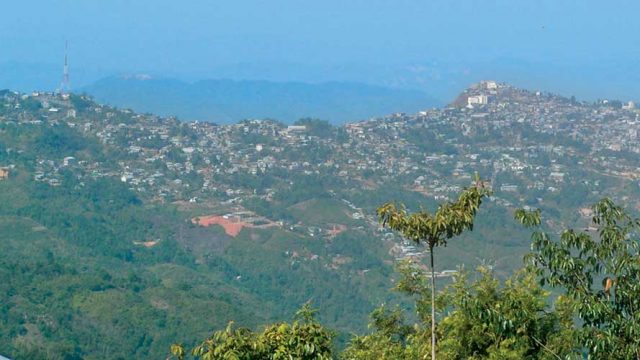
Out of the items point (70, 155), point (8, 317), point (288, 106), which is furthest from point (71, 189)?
point (288, 106)

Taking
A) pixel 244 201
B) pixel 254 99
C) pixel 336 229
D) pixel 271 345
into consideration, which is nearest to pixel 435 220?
pixel 271 345

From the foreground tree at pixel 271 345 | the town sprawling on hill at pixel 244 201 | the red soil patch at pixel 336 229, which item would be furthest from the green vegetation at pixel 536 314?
the red soil patch at pixel 336 229

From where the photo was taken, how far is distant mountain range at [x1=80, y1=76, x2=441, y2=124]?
5531 inches

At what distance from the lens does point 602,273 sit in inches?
330

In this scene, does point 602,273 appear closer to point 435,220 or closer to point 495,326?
point 495,326

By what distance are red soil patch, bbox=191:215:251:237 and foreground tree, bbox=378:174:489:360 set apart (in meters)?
49.1

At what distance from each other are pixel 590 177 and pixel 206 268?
93.2 feet

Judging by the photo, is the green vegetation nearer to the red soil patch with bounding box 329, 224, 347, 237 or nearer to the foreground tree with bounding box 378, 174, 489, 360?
the foreground tree with bounding box 378, 174, 489, 360

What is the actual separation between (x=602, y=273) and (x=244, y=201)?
2198 inches

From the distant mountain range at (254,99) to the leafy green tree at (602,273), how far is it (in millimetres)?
128184

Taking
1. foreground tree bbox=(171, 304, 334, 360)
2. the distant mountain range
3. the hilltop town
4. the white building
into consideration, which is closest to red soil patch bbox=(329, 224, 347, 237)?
the hilltop town

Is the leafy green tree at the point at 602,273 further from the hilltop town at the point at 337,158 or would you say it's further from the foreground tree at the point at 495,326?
the hilltop town at the point at 337,158

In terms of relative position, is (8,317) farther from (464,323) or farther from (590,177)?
(590,177)

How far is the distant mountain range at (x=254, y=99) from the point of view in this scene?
461ft
